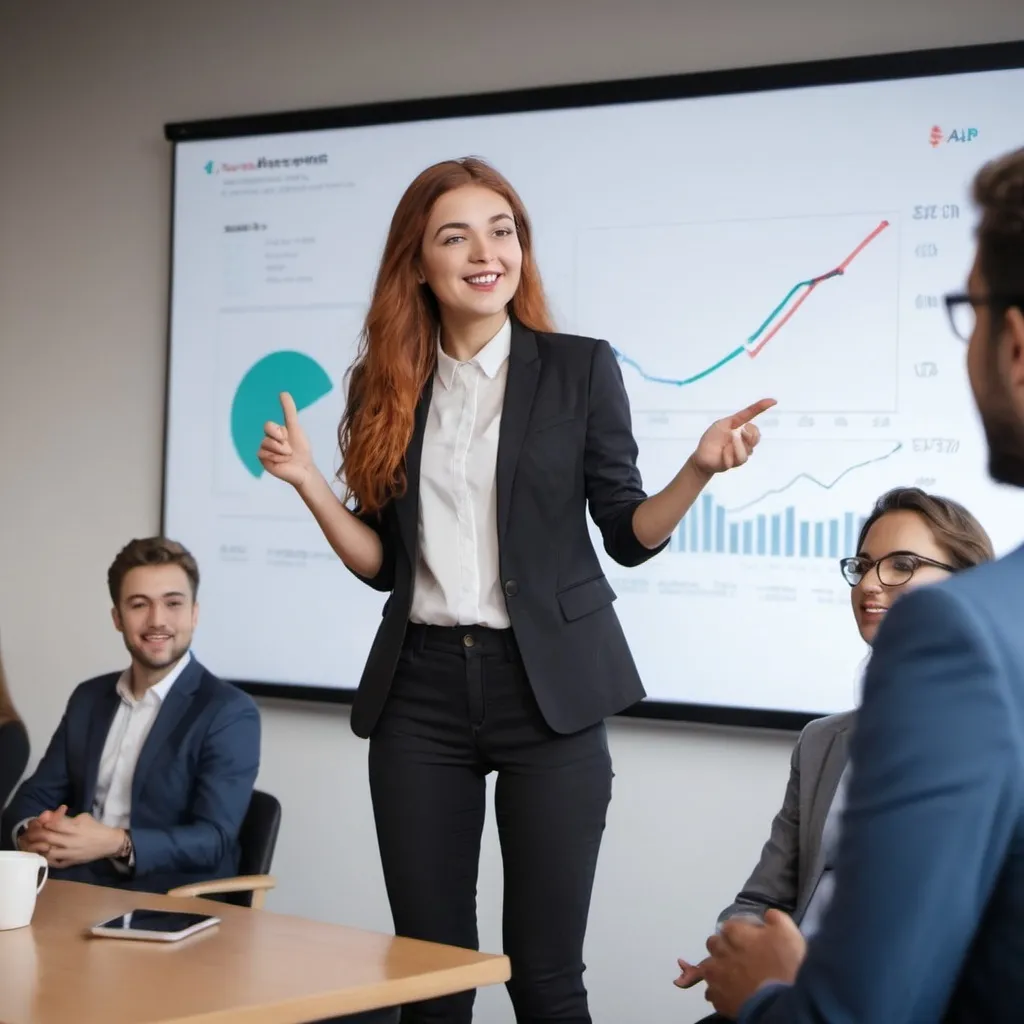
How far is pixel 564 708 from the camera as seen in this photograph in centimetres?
203

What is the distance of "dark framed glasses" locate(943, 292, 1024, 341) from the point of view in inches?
30.4

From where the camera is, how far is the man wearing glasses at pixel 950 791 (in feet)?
2.31

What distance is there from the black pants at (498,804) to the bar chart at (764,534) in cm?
122

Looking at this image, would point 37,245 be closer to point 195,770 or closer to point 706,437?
point 195,770

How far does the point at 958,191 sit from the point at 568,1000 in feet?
6.48

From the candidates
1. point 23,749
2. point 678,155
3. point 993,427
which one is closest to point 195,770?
point 23,749

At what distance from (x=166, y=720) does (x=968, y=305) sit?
2.43 metres

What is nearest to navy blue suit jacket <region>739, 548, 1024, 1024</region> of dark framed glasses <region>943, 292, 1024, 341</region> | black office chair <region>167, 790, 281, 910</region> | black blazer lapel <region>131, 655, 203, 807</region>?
dark framed glasses <region>943, 292, 1024, 341</region>

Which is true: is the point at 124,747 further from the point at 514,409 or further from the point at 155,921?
the point at 514,409

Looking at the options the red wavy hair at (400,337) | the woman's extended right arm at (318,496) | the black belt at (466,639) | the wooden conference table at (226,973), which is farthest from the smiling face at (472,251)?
the wooden conference table at (226,973)

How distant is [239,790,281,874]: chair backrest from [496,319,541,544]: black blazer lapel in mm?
1059

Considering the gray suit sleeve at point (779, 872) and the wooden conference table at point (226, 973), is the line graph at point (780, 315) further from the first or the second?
the wooden conference table at point (226, 973)

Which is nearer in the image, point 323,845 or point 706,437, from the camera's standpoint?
point 706,437

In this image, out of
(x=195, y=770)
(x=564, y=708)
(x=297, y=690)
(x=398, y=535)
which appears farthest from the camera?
(x=297, y=690)
